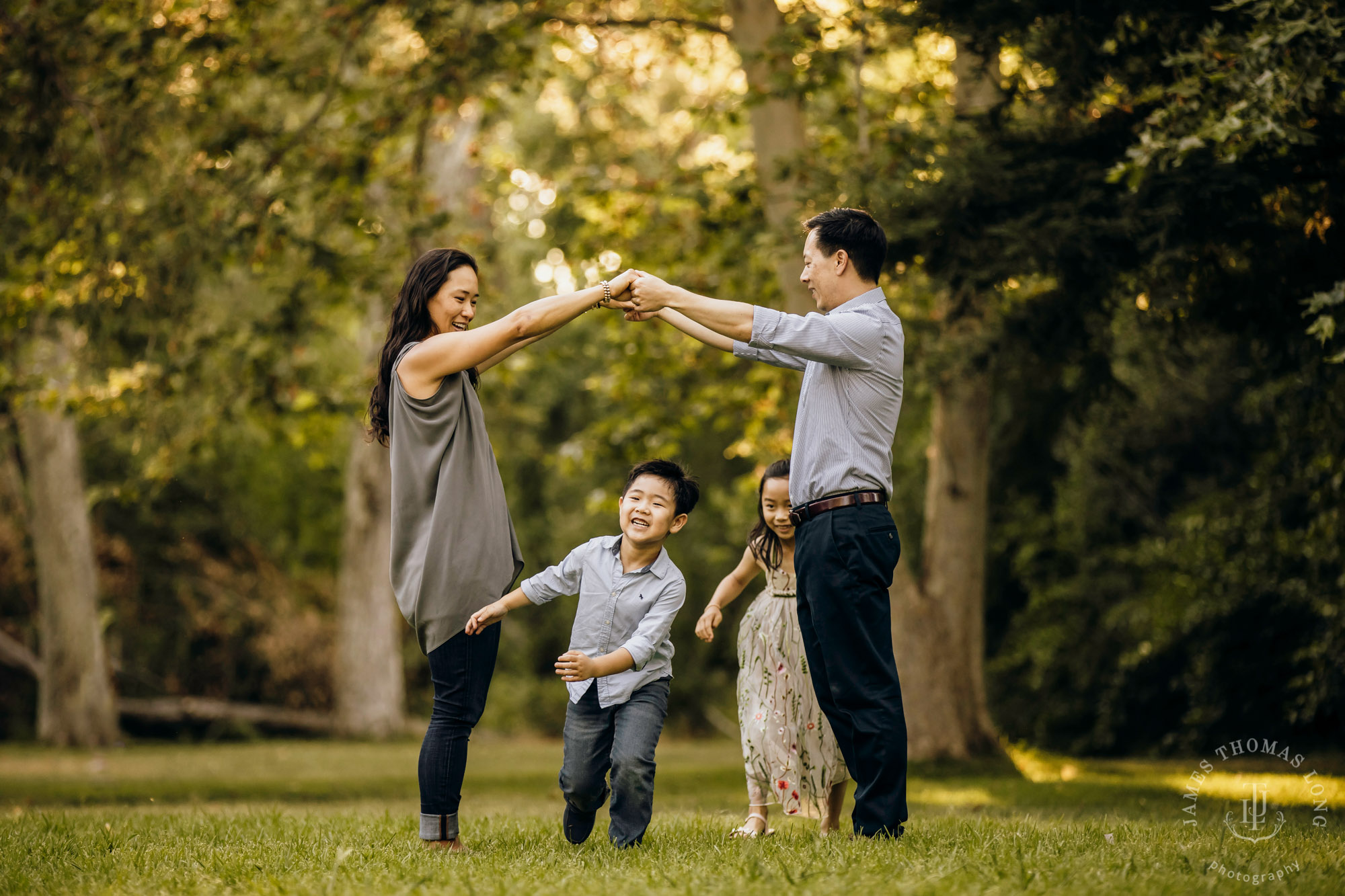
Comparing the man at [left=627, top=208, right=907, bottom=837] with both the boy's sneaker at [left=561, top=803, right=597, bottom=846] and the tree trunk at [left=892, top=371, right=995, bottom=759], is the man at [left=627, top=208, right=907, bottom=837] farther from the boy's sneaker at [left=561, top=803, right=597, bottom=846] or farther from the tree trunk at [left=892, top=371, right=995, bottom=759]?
the tree trunk at [left=892, top=371, right=995, bottom=759]

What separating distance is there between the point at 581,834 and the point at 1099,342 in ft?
15.9

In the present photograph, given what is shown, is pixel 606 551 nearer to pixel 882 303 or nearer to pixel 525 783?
pixel 882 303

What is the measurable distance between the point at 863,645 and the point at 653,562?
0.90 metres

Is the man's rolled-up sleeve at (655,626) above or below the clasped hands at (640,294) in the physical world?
below

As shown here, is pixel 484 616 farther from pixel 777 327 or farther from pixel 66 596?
pixel 66 596

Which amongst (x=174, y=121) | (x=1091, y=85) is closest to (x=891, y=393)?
(x=1091, y=85)

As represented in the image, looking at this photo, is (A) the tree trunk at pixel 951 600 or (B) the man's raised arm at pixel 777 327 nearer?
(B) the man's raised arm at pixel 777 327

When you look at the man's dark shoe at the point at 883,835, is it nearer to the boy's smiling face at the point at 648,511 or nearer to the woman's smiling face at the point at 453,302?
the boy's smiling face at the point at 648,511

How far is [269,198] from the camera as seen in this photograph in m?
9.27

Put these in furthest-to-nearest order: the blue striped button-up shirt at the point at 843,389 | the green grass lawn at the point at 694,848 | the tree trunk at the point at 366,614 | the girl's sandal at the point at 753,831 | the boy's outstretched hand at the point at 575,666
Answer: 1. the tree trunk at the point at 366,614
2. the girl's sandal at the point at 753,831
3. the blue striped button-up shirt at the point at 843,389
4. the boy's outstretched hand at the point at 575,666
5. the green grass lawn at the point at 694,848

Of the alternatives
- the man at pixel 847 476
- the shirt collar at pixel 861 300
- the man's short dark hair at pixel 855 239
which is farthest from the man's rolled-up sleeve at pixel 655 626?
the man's short dark hair at pixel 855 239

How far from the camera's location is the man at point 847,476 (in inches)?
174

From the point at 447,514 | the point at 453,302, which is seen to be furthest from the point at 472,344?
the point at 447,514

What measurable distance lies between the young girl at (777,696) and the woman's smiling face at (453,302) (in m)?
1.69
